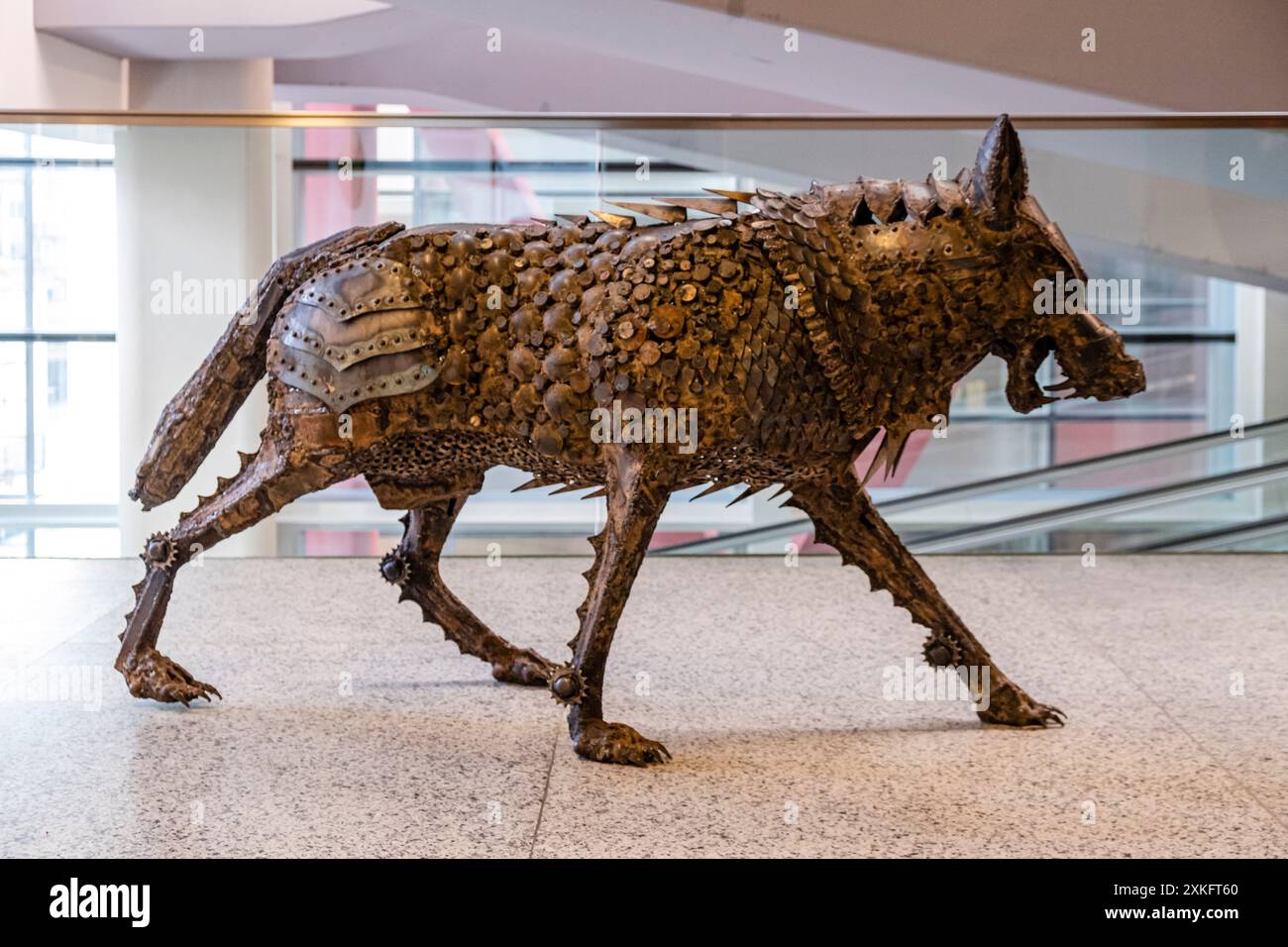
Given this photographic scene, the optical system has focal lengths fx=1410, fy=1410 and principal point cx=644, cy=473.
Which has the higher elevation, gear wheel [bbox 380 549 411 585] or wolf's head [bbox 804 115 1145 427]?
wolf's head [bbox 804 115 1145 427]

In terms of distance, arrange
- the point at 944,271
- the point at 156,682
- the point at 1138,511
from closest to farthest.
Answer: the point at 944,271
the point at 156,682
the point at 1138,511

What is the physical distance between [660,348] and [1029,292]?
91 centimetres

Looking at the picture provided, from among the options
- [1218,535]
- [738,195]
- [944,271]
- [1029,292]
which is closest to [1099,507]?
[1218,535]

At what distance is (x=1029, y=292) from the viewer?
134 inches

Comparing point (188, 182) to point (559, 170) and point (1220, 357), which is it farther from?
point (1220, 357)

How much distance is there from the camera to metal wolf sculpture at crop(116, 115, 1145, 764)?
3295 mm

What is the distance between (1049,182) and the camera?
555 cm

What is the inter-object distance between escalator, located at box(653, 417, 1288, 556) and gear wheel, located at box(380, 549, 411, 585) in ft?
7.31

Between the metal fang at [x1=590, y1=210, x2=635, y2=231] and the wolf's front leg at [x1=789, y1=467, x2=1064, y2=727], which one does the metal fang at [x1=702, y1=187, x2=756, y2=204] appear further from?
the wolf's front leg at [x1=789, y1=467, x2=1064, y2=727]

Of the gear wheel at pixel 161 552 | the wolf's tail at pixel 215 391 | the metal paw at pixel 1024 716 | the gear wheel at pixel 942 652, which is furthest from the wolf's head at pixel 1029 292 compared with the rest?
the gear wheel at pixel 161 552

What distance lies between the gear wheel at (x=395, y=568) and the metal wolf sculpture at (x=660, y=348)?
0.57 meters

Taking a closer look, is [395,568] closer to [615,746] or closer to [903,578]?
[615,746]

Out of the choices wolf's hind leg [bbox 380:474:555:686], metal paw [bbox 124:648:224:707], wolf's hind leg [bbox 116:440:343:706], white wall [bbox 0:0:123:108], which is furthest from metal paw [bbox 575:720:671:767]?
white wall [bbox 0:0:123:108]
